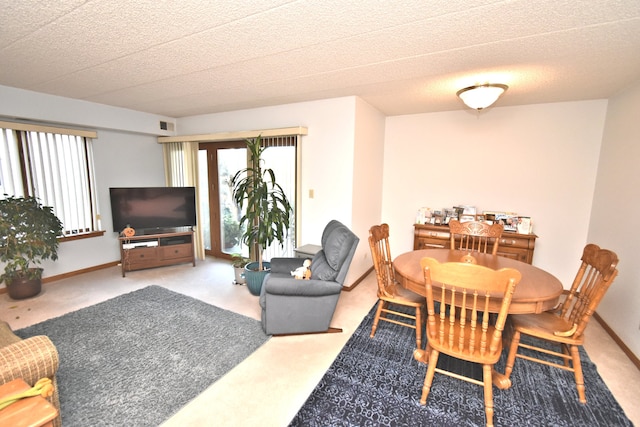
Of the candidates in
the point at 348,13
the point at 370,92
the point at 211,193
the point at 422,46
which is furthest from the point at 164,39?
the point at 211,193

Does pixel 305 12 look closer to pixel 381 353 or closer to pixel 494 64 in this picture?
pixel 494 64

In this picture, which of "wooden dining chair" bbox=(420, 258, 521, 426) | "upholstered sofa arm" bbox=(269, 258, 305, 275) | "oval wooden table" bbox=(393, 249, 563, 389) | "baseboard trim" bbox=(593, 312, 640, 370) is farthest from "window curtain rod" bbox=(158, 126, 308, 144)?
"baseboard trim" bbox=(593, 312, 640, 370)

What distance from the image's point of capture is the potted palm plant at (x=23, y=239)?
3204mm

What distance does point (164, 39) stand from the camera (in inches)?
81.2

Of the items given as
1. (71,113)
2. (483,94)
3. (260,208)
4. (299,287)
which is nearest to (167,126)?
(71,113)

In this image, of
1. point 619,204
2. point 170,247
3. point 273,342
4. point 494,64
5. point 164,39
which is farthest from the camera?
point 170,247

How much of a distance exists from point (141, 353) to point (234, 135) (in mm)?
2976

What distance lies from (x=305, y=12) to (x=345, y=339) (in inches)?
101

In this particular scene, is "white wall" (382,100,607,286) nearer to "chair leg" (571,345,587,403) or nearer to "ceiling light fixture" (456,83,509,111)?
"ceiling light fixture" (456,83,509,111)

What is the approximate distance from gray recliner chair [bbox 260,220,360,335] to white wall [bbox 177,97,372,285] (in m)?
1.04

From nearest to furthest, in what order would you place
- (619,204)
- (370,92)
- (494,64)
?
(494,64) < (619,204) < (370,92)

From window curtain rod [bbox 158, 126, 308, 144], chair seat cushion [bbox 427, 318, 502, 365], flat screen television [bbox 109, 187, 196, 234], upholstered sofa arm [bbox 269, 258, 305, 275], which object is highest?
window curtain rod [bbox 158, 126, 308, 144]

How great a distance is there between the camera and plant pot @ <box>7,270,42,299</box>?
11.1ft

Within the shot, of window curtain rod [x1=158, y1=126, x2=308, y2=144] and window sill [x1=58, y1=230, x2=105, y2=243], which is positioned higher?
window curtain rod [x1=158, y1=126, x2=308, y2=144]
